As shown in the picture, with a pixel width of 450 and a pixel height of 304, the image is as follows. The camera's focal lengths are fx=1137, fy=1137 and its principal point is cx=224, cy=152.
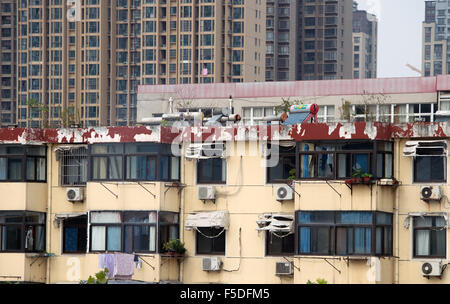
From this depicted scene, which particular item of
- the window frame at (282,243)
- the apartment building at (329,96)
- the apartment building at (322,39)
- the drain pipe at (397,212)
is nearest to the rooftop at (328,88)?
the apartment building at (329,96)

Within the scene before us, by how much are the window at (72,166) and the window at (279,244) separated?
5541 mm

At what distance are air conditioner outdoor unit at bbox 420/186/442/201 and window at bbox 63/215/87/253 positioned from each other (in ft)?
30.9

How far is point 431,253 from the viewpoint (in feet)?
92.1

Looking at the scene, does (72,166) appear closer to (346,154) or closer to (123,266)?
(123,266)

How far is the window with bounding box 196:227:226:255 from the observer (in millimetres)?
30125

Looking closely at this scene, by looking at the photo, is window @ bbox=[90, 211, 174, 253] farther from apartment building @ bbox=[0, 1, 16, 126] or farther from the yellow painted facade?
apartment building @ bbox=[0, 1, 16, 126]

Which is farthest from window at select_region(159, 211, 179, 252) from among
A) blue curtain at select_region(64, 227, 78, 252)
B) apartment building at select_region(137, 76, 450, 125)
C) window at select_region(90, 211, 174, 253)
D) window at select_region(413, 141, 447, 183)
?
apartment building at select_region(137, 76, 450, 125)

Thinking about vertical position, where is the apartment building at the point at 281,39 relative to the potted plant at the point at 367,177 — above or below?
above

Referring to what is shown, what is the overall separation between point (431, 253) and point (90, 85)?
409 ft

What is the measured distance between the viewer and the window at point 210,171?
30359 mm

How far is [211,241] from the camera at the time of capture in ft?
99.0

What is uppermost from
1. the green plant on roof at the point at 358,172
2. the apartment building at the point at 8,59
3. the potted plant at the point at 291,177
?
the apartment building at the point at 8,59

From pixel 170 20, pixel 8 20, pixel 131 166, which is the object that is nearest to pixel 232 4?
pixel 170 20

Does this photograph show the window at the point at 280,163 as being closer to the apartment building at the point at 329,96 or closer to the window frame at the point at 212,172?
the window frame at the point at 212,172
